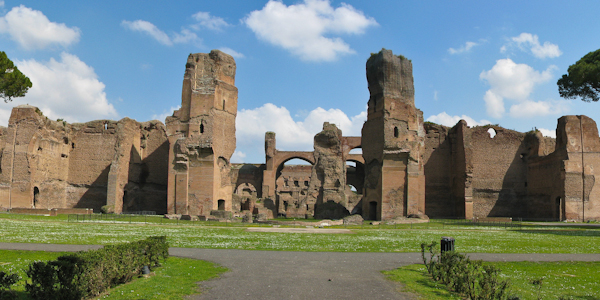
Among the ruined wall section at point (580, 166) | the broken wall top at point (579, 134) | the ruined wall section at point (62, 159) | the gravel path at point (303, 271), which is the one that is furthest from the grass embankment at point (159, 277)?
the broken wall top at point (579, 134)

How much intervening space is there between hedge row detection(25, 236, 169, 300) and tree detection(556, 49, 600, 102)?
89.9 feet

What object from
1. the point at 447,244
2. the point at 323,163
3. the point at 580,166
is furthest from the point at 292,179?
the point at 447,244

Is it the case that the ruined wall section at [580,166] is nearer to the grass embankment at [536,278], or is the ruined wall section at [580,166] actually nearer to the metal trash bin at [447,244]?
the grass embankment at [536,278]

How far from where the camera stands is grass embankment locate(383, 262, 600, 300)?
21.6 ft

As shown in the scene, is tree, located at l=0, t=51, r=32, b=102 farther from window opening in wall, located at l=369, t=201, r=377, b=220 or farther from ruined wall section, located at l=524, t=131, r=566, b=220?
ruined wall section, located at l=524, t=131, r=566, b=220

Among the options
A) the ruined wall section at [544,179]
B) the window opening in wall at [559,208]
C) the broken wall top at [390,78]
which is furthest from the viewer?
the ruined wall section at [544,179]

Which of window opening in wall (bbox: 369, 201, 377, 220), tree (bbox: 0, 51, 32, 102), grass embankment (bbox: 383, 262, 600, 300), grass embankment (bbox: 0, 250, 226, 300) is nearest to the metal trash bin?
grass embankment (bbox: 383, 262, 600, 300)

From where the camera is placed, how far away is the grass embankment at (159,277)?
6289 mm

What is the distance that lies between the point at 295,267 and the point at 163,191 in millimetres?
28814

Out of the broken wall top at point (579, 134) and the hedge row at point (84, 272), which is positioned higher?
the broken wall top at point (579, 134)

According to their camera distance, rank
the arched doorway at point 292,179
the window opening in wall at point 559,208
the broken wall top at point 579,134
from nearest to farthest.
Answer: the window opening in wall at point 559,208 < the broken wall top at point 579,134 < the arched doorway at point 292,179

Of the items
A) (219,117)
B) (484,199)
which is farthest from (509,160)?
(219,117)

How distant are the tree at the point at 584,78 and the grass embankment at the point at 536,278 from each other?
66.4 feet

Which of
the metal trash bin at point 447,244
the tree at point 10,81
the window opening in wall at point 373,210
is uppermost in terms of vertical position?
the tree at point 10,81
